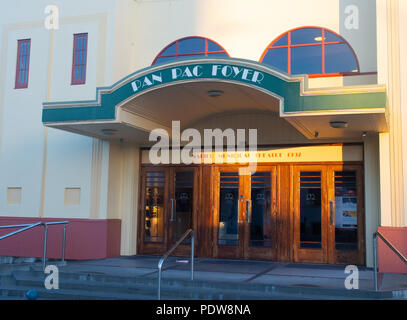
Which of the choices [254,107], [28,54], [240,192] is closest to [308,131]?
[254,107]

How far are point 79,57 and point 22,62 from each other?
75.7 inches

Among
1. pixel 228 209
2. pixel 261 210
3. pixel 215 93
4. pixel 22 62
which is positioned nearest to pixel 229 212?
pixel 228 209

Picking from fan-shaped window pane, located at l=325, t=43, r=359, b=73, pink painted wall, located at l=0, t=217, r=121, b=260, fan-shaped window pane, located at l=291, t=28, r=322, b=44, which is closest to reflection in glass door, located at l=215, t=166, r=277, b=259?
pink painted wall, located at l=0, t=217, r=121, b=260

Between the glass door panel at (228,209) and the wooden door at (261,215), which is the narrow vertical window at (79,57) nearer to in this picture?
the glass door panel at (228,209)

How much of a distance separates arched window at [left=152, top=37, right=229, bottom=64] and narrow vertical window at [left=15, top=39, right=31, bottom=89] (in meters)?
3.79

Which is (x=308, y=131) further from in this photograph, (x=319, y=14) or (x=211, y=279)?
(x=211, y=279)

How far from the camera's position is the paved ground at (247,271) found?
32.4ft

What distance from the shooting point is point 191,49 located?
14.5m

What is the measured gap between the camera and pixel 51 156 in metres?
14.6

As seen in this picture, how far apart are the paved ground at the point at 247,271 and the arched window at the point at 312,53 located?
4.87 meters

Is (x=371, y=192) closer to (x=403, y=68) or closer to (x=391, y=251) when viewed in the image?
(x=391, y=251)

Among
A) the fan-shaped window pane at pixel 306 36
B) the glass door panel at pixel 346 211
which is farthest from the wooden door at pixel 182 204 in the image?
the fan-shaped window pane at pixel 306 36

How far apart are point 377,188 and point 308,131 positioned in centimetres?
218
